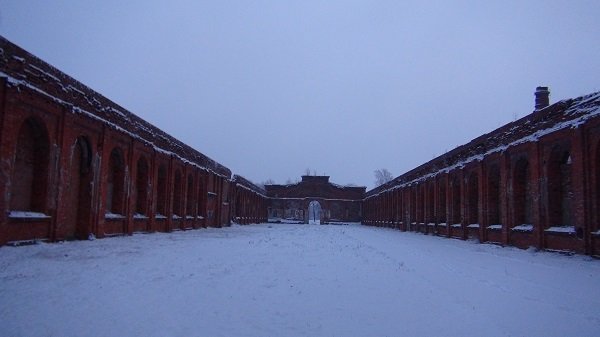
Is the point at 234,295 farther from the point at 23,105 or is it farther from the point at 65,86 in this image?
the point at 65,86

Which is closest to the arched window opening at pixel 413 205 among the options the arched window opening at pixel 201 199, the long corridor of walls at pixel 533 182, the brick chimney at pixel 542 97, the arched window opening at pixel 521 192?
the long corridor of walls at pixel 533 182

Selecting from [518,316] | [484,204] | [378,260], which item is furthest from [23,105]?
[484,204]

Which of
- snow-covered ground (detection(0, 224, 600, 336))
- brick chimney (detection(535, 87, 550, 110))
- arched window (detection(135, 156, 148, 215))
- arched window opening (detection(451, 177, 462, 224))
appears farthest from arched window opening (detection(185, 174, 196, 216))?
brick chimney (detection(535, 87, 550, 110))

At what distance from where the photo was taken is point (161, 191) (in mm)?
25312

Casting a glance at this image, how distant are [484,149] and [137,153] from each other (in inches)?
633

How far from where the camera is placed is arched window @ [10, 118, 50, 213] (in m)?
13.1

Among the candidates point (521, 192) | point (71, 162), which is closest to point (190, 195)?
point (71, 162)

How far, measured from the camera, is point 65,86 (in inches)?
573

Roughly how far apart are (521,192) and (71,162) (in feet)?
54.3

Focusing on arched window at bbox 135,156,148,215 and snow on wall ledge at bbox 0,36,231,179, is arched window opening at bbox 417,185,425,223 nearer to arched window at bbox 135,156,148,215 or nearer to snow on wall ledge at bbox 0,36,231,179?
snow on wall ledge at bbox 0,36,231,179

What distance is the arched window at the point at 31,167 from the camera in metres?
13.1

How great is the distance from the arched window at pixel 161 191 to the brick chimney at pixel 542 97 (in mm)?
19646

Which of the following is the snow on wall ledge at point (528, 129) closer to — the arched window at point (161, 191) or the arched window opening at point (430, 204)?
the arched window opening at point (430, 204)

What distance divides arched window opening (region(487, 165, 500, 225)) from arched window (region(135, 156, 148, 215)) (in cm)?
1608
